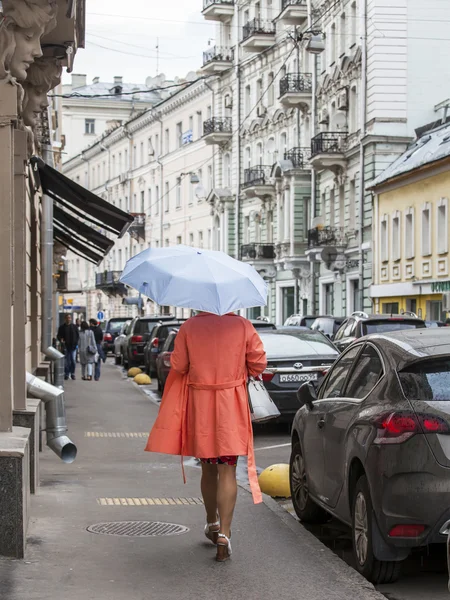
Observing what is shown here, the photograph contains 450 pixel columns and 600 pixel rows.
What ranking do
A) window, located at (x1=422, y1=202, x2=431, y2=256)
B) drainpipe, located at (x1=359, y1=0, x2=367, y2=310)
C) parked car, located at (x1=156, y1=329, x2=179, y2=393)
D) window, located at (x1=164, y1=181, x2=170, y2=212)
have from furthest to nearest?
window, located at (x1=164, y1=181, x2=170, y2=212) → drainpipe, located at (x1=359, y1=0, x2=367, y2=310) → window, located at (x1=422, y1=202, x2=431, y2=256) → parked car, located at (x1=156, y1=329, x2=179, y2=393)

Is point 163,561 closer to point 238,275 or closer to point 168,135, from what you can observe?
point 238,275

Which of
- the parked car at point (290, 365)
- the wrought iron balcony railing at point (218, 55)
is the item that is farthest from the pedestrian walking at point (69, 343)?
the wrought iron balcony railing at point (218, 55)

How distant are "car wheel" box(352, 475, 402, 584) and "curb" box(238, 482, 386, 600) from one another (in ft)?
0.28

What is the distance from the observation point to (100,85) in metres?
106

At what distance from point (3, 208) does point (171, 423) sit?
5.83 feet

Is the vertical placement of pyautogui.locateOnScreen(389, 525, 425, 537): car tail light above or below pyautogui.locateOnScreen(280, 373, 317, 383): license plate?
below

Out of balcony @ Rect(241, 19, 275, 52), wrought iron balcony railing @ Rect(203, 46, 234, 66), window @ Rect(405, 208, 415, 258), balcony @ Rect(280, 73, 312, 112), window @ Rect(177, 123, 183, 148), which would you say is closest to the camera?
window @ Rect(405, 208, 415, 258)

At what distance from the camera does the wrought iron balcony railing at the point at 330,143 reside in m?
44.9

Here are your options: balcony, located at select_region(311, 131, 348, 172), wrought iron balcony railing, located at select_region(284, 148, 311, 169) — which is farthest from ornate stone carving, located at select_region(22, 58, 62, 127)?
wrought iron balcony railing, located at select_region(284, 148, 311, 169)

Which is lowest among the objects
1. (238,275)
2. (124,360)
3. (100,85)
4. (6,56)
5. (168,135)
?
(124,360)

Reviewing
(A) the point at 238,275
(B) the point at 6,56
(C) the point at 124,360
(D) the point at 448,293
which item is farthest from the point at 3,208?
(C) the point at 124,360

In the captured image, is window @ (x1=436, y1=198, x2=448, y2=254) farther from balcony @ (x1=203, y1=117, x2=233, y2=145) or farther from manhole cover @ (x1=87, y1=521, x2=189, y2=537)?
manhole cover @ (x1=87, y1=521, x2=189, y2=537)

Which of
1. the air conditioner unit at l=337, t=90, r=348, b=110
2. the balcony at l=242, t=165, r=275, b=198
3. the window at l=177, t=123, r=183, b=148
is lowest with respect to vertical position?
the balcony at l=242, t=165, r=275, b=198

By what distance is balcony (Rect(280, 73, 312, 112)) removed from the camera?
162 ft
